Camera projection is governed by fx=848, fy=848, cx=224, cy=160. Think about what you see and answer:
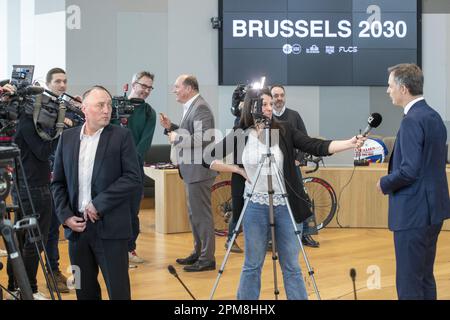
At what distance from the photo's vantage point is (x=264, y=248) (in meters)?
5.09

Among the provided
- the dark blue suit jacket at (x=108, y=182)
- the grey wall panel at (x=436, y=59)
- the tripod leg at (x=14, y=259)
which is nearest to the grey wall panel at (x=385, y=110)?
the grey wall panel at (x=436, y=59)

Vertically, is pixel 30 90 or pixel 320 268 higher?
pixel 30 90

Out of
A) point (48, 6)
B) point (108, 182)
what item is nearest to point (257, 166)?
point (108, 182)

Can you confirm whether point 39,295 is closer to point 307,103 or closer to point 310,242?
point 310,242

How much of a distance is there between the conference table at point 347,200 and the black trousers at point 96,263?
447cm

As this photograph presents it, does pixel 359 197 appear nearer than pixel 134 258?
No

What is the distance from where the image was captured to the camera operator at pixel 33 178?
5766mm

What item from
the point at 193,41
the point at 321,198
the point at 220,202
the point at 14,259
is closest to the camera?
the point at 14,259

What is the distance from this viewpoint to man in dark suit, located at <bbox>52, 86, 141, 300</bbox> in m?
4.62

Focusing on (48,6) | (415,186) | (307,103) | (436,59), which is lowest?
(415,186)

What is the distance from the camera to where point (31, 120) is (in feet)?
18.9

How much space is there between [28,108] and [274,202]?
179cm

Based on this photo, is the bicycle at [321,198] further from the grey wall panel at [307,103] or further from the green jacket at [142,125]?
the green jacket at [142,125]
